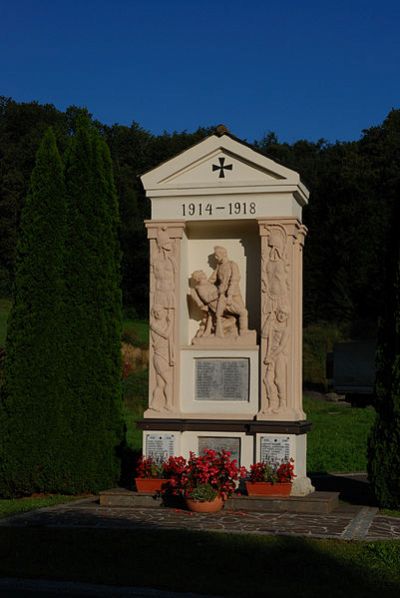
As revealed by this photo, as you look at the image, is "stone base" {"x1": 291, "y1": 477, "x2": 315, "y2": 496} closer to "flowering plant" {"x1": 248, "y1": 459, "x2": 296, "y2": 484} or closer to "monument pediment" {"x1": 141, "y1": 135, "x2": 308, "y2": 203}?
"flowering plant" {"x1": 248, "y1": 459, "x2": 296, "y2": 484}

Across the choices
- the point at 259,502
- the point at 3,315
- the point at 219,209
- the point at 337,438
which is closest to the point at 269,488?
the point at 259,502

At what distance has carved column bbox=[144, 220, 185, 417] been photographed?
13945 millimetres

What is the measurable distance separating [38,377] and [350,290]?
98.0 ft

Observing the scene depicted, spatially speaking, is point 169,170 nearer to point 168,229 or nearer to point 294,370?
point 168,229

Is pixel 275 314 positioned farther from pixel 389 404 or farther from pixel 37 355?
pixel 37 355

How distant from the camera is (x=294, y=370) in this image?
1390 centimetres

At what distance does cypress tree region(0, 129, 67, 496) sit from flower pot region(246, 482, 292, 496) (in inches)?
123

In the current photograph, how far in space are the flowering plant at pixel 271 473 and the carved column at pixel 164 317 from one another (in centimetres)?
160

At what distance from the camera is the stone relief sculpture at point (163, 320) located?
14.0 m

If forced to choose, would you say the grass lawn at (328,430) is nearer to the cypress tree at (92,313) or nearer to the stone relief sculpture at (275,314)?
the cypress tree at (92,313)

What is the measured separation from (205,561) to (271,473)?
151 inches

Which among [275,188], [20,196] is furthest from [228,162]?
[20,196]

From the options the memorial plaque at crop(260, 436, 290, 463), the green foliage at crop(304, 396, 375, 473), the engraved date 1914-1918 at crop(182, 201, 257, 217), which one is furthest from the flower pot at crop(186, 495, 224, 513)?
the green foliage at crop(304, 396, 375, 473)

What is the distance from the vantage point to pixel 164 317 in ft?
46.1
